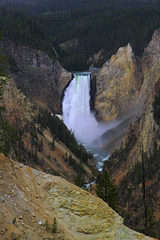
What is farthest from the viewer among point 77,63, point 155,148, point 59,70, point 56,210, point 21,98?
point 77,63

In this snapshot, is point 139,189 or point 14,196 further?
point 139,189

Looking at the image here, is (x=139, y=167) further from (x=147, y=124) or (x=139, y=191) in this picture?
(x=147, y=124)

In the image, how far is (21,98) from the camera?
58938mm

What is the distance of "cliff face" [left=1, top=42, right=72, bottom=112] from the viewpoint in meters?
98.2

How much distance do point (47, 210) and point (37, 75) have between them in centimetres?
8862

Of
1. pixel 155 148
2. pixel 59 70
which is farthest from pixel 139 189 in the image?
pixel 59 70

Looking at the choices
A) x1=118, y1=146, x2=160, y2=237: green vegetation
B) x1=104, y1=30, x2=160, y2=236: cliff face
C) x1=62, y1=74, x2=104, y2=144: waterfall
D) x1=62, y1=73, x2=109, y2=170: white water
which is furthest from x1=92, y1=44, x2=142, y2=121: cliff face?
x1=118, y1=146, x2=160, y2=237: green vegetation

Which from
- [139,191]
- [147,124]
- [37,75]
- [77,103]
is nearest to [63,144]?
[147,124]

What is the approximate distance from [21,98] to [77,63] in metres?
69.0

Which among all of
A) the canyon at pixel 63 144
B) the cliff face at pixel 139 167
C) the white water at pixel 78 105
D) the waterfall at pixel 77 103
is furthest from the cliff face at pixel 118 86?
the cliff face at pixel 139 167

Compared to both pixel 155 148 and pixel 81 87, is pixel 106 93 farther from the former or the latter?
pixel 155 148

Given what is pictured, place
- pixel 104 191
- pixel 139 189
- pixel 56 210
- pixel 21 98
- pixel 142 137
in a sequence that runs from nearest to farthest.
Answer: pixel 56 210 < pixel 104 191 < pixel 139 189 < pixel 142 137 < pixel 21 98

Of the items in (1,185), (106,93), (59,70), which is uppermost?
(59,70)

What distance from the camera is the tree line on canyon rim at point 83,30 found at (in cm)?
10338
